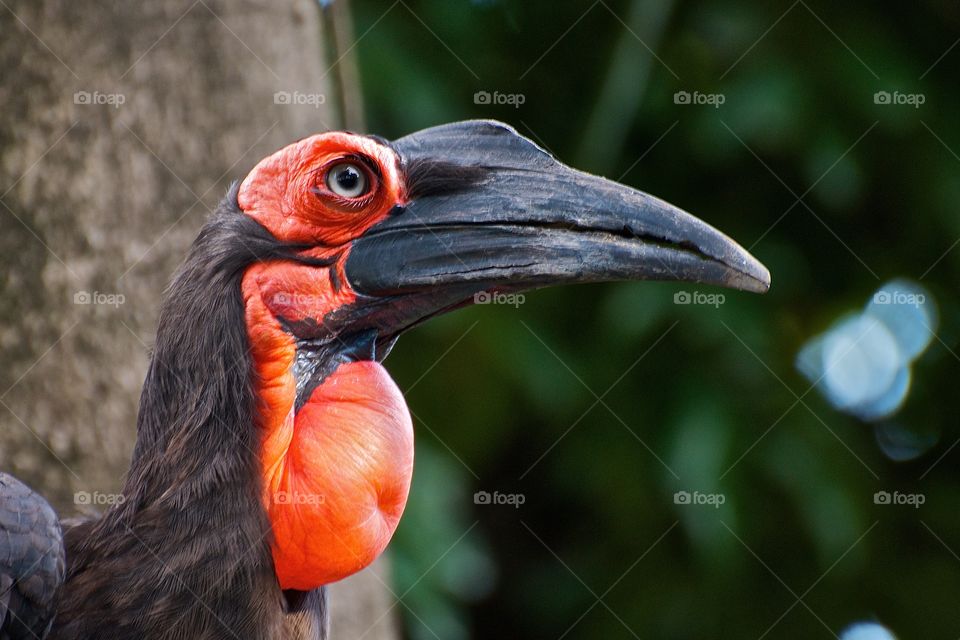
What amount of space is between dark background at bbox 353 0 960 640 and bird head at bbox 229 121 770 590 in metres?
1.39

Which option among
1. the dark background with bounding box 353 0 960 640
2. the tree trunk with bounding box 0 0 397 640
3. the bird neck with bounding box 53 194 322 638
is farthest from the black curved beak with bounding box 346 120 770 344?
the dark background with bounding box 353 0 960 640

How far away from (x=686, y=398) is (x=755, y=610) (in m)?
0.61

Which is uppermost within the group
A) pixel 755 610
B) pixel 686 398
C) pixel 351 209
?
pixel 351 209

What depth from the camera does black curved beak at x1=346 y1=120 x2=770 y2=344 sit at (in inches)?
75.7

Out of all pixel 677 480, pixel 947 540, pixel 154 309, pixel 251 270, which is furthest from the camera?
pixel 947 540

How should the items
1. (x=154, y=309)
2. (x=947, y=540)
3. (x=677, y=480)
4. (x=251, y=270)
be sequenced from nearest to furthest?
(x=251, y=270) < (x=154, y=309) < (x=677, y=480) < (x=947, y=540)

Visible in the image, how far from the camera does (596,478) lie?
355 centimetres

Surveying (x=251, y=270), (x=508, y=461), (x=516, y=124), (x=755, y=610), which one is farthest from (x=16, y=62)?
(x=755, y=610)

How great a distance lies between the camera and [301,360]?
6.50 feet

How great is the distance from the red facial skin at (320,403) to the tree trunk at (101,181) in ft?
0.81

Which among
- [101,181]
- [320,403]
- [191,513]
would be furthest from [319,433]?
[101,181]

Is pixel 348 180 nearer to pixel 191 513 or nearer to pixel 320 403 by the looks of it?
pixel 320 403

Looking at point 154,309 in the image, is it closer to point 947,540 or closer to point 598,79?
point 598,79

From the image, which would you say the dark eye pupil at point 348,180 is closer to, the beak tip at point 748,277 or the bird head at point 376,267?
the bird head at point 376,267
